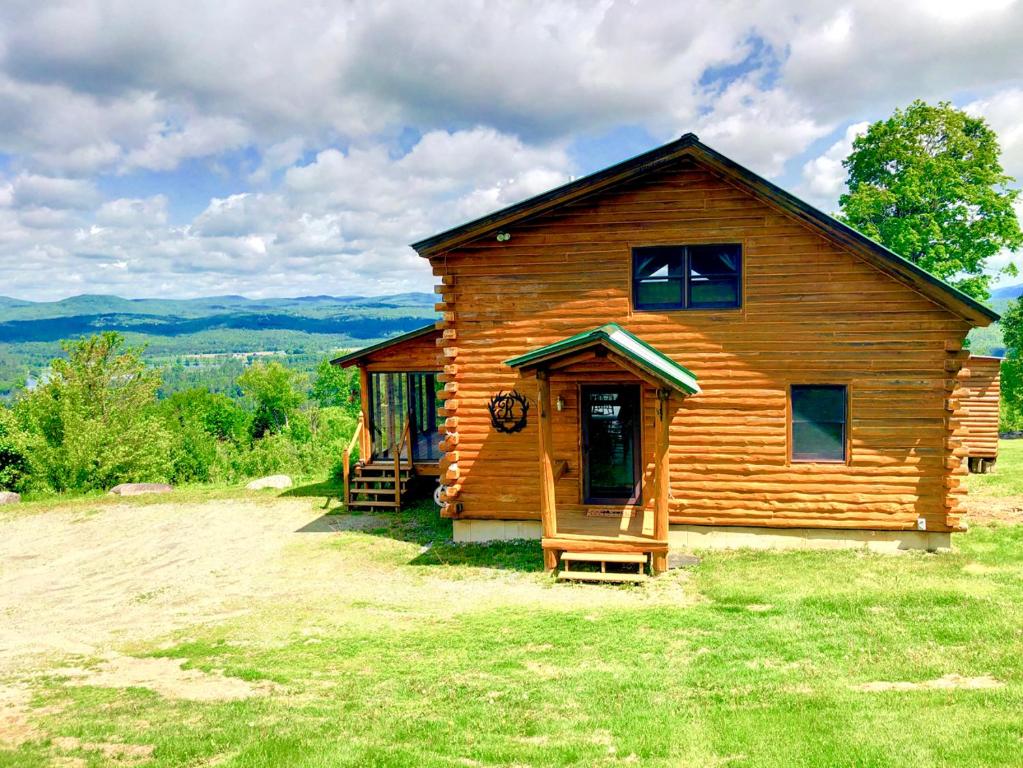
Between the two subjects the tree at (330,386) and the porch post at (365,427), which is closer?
the porch post at (365,427)

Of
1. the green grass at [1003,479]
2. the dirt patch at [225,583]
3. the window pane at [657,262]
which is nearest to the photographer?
the dirt patch at [225,583]

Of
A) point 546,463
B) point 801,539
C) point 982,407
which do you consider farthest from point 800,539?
point 982,407

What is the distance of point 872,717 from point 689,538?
649 centimetres

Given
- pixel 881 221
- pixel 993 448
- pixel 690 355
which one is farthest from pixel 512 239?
pixel 881 221

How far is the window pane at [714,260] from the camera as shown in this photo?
1215 cm

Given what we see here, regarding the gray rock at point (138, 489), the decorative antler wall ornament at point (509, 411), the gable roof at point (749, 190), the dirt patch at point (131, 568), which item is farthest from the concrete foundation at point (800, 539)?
the gray rock at point (138, 489)

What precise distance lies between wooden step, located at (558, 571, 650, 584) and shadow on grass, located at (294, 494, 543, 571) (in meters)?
0.68

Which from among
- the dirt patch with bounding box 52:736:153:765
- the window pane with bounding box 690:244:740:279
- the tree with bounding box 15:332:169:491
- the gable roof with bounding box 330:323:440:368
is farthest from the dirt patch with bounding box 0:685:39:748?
the tree with bounding box 15:332:169:491

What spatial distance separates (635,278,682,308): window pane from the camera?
1234cm

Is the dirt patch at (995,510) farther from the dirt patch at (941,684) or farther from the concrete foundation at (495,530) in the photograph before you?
the concrete foundation at (495,530)

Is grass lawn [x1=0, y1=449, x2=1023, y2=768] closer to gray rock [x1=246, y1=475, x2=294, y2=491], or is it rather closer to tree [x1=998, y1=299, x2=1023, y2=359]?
gray rock [x1=246, y1=475, x2=294, y2=491]

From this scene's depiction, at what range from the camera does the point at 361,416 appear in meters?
17.7

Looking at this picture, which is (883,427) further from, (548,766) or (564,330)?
(548,766)

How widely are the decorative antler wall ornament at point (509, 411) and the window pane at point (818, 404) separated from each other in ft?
15.5
